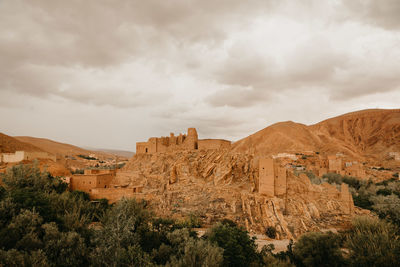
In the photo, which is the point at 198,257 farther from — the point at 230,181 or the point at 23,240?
the point at 230,181

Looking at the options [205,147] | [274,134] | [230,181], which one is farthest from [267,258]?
[274,134]

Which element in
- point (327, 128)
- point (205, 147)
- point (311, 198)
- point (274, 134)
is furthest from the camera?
point (327, 128)

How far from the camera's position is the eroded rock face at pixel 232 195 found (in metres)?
20.7

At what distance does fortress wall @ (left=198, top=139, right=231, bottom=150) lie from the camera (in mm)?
28109

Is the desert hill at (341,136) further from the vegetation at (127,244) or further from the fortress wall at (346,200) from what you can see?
the vegetation at (127,244)

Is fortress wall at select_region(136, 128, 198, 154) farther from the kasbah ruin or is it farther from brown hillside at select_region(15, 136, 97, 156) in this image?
brown hillside at select_region(15, 136, 97, 156)

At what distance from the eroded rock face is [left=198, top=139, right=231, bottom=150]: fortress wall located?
34.5 inches

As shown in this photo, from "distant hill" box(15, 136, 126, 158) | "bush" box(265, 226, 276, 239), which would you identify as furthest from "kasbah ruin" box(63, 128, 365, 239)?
"distant hill" box(15, 136, 126, 158)

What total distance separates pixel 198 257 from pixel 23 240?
6363mm

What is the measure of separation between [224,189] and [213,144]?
673 centimetres

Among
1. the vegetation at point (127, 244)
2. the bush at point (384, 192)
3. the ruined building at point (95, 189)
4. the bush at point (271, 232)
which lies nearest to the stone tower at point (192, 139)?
the ruined building at point (95, 189)


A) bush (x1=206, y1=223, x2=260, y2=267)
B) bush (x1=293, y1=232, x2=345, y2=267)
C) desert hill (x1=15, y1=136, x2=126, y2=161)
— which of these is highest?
desert hill (x1=15, y1=136, x2=126, y2=161)

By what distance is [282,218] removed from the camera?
20.2 metres

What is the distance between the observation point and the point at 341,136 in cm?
10756
